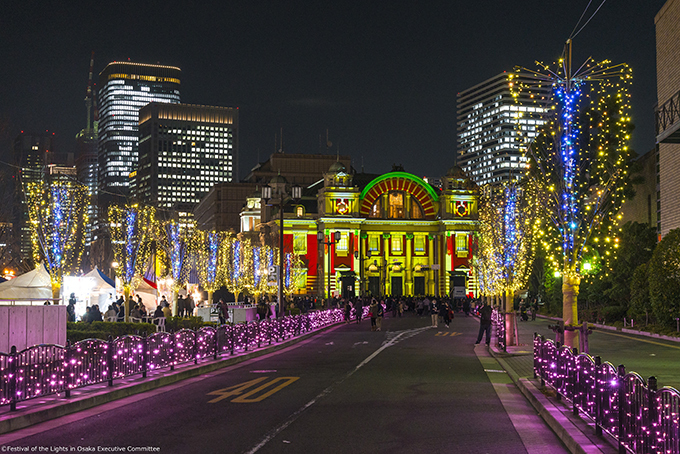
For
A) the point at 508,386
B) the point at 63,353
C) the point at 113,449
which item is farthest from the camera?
the point at 508,386

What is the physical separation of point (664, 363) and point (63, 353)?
15.8 meters

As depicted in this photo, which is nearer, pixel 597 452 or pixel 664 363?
pixel 597 452

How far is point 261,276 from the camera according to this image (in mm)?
64375

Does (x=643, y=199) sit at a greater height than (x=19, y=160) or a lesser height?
lesser

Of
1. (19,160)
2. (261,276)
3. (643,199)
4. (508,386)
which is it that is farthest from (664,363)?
(19,160)

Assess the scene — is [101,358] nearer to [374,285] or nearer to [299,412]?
[299,412]

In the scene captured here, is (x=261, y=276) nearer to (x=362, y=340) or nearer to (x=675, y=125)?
(x=362, y=340)

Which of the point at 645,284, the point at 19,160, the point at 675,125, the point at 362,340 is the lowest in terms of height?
the point at 362,340

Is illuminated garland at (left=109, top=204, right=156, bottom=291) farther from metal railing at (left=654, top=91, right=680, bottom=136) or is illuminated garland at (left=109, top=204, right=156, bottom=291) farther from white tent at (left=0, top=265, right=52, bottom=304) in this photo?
metal railing at (left=654, top=91, right=680, bottom=136)

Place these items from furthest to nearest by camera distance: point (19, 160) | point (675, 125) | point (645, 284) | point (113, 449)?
point (19, 160)
point (645, 284)
point (675, 125)
point (113, 449)

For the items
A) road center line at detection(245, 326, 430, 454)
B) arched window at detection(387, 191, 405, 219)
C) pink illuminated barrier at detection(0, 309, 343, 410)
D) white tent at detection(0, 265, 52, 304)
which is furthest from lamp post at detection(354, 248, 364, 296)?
pink illuminated barrier at detection(0, 309, 343, 410)

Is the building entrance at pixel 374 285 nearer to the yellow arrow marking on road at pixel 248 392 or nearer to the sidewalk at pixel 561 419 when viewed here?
the sidewalk at pixel 561 419

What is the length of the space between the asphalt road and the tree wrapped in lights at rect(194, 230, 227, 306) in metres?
41.6

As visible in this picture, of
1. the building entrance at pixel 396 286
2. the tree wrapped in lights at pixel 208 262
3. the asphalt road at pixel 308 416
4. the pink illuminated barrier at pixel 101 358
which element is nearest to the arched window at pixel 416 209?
the building entrance at pixel 396 286
